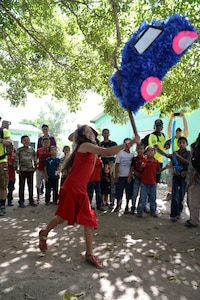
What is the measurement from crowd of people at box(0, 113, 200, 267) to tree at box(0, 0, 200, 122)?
2211 mm

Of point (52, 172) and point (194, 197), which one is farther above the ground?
point (52, 172)

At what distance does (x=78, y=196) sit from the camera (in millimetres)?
3244

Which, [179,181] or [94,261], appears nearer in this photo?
[94,261]

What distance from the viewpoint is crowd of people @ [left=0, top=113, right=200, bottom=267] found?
10.6 ft

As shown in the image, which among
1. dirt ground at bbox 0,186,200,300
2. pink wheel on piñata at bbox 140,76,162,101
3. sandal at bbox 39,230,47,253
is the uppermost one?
pink wheel on piñata at bbox 140,76,162,101

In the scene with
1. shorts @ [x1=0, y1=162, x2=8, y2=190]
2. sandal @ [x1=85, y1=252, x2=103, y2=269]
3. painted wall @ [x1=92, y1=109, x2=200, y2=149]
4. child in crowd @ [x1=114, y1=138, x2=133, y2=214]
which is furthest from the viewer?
painted wall @ [x1=92, y1=109, x2=200, y2=149]

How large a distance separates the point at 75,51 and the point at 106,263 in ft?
26.0

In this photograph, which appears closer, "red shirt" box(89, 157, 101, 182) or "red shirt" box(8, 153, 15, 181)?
"red shirt" box(89, 157, 101, 182)

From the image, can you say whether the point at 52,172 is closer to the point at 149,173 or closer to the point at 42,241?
the point at 149,173

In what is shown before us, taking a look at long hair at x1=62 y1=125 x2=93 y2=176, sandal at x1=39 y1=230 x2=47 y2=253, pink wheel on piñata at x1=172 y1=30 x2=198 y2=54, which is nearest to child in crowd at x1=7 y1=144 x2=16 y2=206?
sandal at x1=39 y1=230 x2=47 y2=253

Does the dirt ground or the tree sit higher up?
the tree

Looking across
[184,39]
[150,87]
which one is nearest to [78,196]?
[150,87]

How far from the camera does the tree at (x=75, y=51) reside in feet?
23.6

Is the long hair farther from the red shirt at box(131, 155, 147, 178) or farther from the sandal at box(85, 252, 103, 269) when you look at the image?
the red shirt at box(131, 155, 147, 178)
